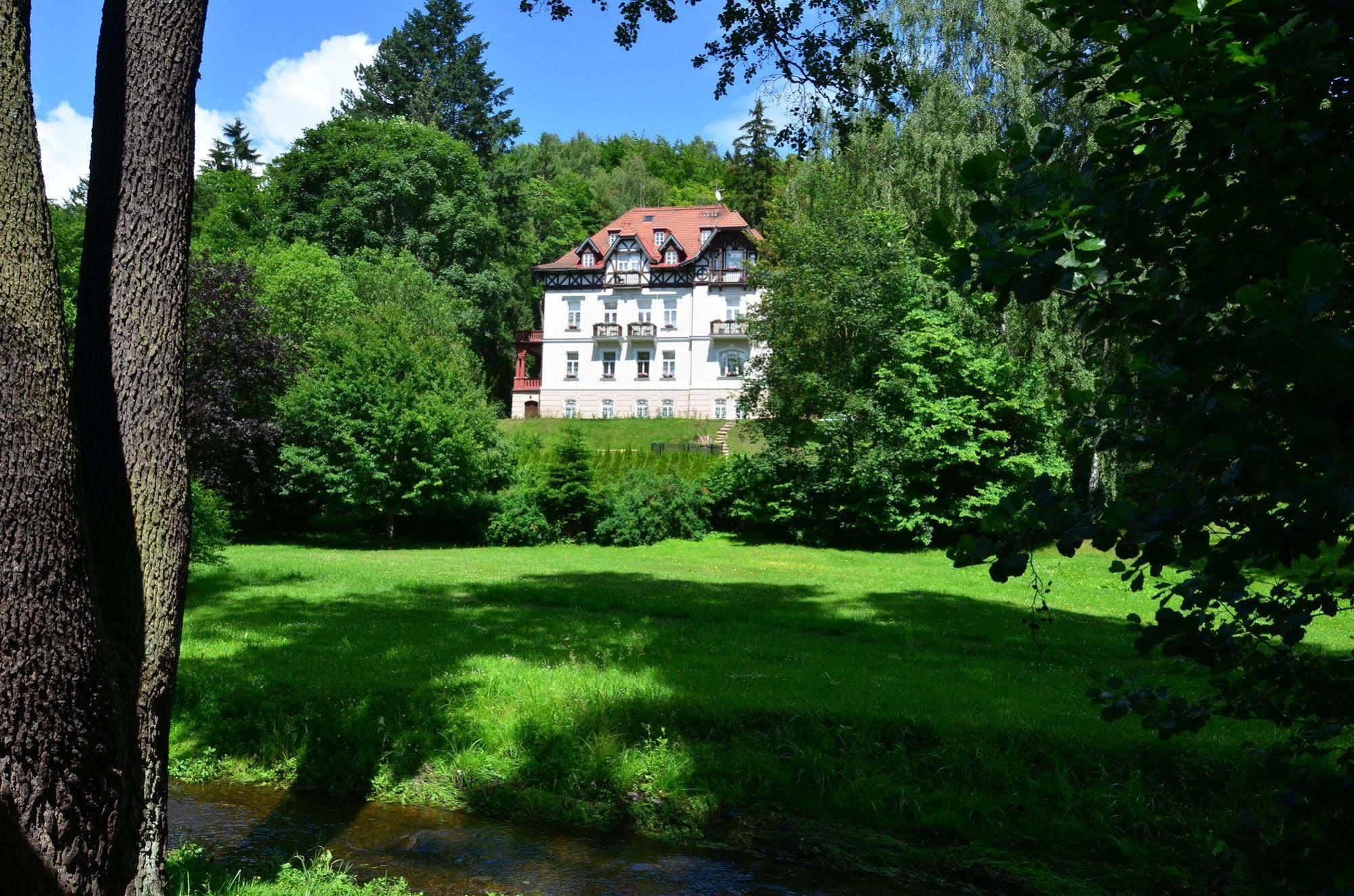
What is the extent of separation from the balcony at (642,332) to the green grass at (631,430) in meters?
8.15

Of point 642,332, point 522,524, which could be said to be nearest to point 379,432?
point 522,524

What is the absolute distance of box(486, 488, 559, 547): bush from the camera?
32.3 meters

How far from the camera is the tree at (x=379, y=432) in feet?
101

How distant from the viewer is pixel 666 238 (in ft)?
212

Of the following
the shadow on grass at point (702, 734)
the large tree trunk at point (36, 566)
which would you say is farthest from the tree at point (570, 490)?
the large tree trunk at point (36, 566)

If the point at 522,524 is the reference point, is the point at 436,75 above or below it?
above

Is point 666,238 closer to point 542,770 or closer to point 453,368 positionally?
point 453,368

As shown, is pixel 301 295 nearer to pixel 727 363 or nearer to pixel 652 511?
pixel 652 511

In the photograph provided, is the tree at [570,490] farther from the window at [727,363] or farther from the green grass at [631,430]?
the window at [727,363]

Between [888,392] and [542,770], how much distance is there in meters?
23.4

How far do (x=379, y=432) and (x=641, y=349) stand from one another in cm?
3663

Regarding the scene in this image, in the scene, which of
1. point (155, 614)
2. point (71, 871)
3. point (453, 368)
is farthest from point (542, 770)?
point (453, 368)

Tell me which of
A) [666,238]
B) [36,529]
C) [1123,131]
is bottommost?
[36,529]

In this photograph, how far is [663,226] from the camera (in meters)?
67.0
